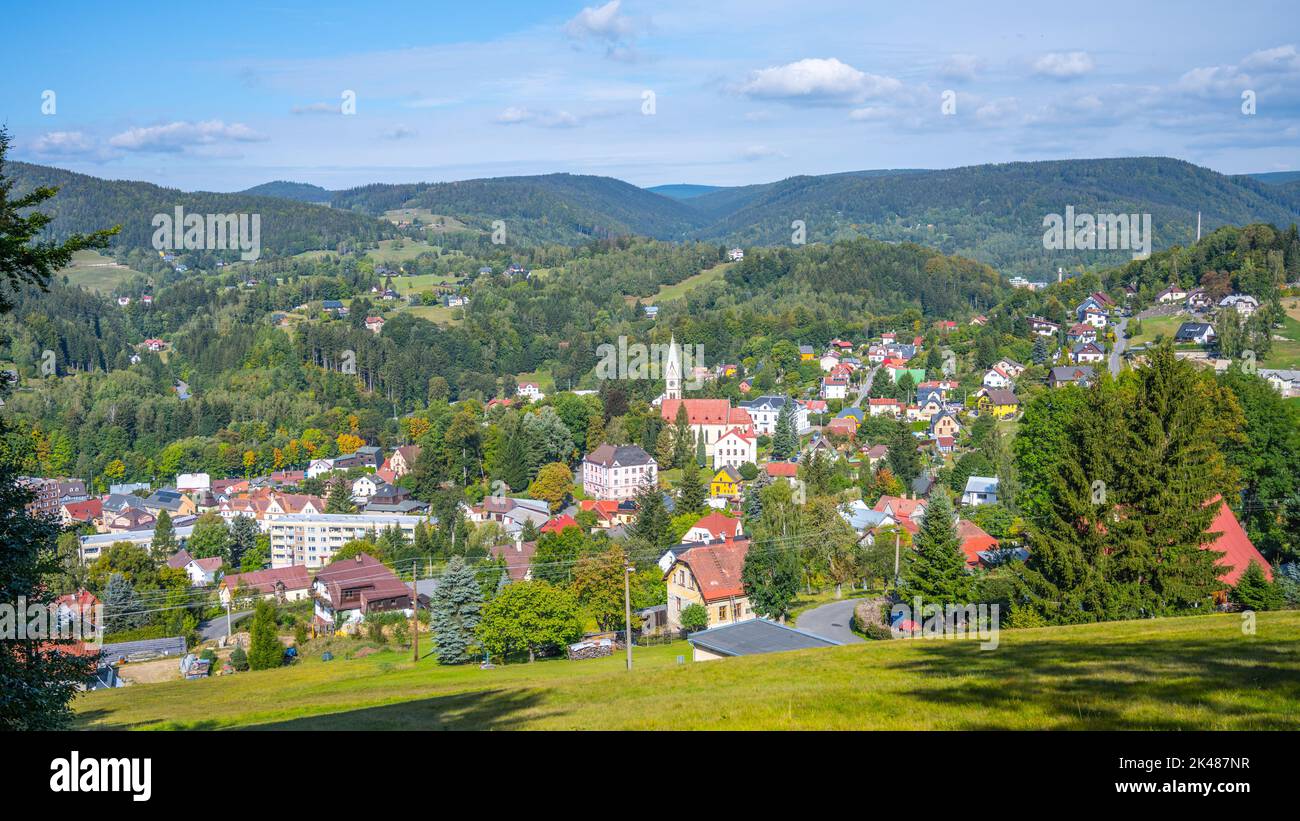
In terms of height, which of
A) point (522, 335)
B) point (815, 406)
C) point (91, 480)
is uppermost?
point (522, 335)

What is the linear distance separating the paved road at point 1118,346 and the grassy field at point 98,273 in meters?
160

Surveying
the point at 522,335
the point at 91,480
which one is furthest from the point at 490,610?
the point at 522,335

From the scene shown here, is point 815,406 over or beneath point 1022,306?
beneath

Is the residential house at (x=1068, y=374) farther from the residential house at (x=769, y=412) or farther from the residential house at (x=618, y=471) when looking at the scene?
the residential house at (x=618, y=471)

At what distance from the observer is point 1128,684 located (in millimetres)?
8609

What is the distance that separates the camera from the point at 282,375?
353 feet

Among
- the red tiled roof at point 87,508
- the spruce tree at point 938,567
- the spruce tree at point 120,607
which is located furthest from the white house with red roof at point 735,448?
the red tiled roof at point 87,508

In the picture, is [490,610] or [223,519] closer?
[490,610]

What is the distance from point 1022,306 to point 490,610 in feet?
254

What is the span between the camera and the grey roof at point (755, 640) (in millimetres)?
19969

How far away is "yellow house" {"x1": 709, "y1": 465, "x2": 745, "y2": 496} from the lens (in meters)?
60.0
